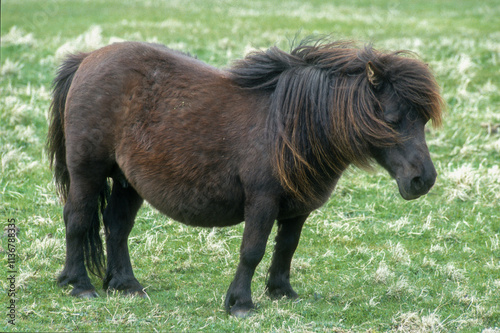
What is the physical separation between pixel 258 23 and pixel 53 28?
215 inches

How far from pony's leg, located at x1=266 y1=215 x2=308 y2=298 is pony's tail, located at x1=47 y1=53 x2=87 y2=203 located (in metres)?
2.09

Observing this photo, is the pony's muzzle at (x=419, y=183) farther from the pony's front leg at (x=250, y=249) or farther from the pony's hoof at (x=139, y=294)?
the pony's hoof at (x=139, y=294)

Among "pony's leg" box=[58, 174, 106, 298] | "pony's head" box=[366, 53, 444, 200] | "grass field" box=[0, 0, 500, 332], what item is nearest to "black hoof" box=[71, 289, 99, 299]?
"pony's leg" box=[58, 174, 106, 298]

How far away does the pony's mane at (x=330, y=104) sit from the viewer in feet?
14.8

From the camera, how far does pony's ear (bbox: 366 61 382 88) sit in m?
4.48

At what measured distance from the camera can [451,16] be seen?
19.9 m

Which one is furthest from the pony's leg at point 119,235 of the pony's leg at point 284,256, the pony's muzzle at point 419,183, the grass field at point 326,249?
the pony's muzzle at point 419,183

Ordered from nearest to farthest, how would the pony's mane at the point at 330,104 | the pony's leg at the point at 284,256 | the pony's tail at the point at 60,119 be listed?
the pony's mane at the point at 330,104, the pony's leg at the point at 284,256, the pony's tail at the point at 60,119

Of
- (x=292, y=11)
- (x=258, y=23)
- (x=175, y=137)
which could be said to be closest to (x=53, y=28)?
(x=258, y=23)

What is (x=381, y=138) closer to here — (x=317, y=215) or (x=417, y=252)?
(x=417, y=252)

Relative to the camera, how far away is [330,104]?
4.67 metres

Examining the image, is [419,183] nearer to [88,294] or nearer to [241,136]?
[241,136]

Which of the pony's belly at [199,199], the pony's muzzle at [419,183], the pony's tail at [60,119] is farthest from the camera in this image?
the pony's tail at [60,119]

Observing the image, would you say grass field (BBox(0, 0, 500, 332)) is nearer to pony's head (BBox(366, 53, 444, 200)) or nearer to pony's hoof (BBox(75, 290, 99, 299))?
pony's hoof (BBox(75, 290, 99, 299))
